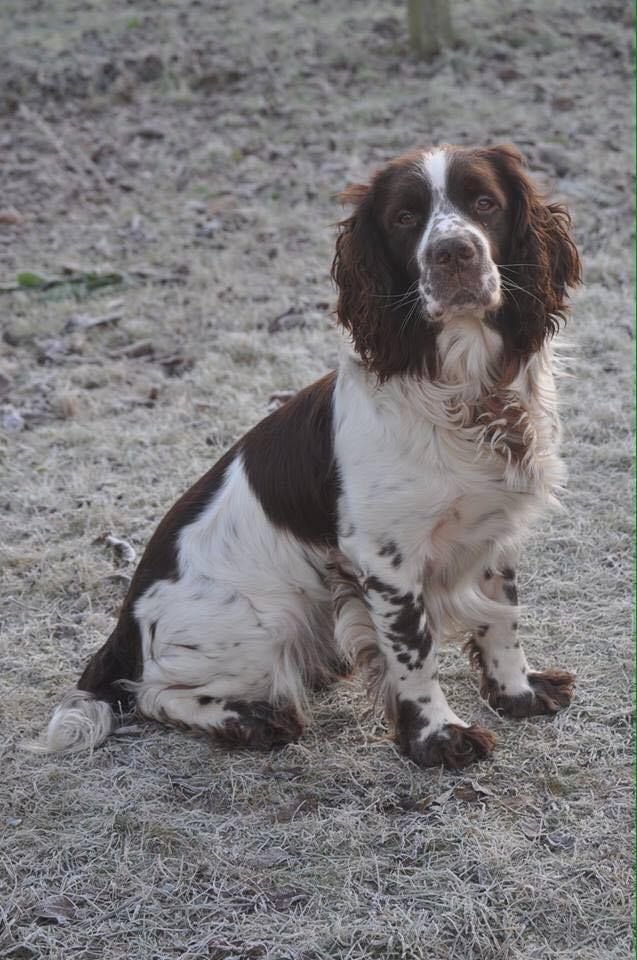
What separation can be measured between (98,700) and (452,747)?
1089mm

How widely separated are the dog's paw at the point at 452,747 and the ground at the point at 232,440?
0.04m

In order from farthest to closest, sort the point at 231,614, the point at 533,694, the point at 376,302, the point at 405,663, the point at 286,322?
the point at 286,322, the point at 533,694, the point at 231,614, the point at 405,663, the point at 376,302

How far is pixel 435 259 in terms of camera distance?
109 inches

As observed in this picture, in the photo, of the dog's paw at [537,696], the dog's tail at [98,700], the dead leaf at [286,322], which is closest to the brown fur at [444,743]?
the dog's paw at [537,696]

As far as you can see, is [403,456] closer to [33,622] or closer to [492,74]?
[33,622]

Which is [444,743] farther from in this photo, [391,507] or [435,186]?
[435,186]

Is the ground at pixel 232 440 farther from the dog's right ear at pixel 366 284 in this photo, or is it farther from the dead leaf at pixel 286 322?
the dog's right ear at pixel 366 284

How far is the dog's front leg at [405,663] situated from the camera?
307 cm

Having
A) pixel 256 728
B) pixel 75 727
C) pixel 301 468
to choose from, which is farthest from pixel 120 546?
pixel 301 468

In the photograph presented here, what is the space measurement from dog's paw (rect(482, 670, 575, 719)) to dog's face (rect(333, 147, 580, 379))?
104 cm

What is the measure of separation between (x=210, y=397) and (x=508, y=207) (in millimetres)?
2865

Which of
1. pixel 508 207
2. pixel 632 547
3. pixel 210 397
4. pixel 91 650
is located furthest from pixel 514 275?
pixel 210 397

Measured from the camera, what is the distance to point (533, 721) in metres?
3.33

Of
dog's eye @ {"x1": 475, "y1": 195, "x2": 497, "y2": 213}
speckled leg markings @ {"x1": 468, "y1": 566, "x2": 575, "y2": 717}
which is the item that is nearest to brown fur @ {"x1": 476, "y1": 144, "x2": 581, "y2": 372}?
dog's eye @ {"x1": 475, "y1": 195, "x2": 497, "y2": 213}
